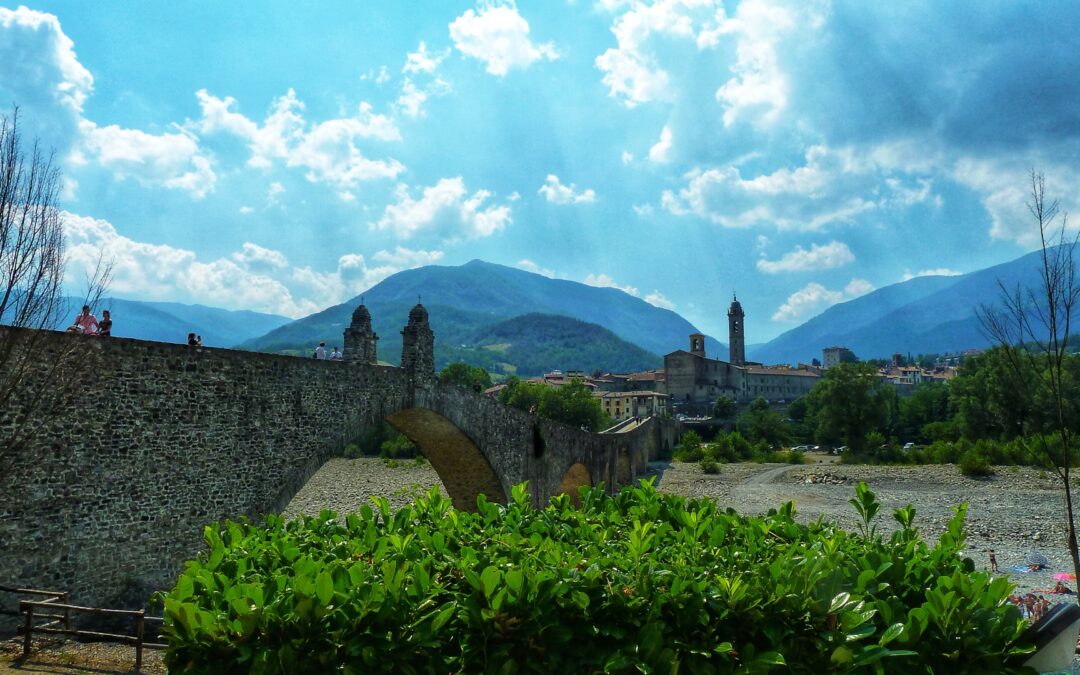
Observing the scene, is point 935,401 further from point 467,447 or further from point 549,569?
point 549,569

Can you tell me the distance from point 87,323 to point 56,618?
12.7 feet

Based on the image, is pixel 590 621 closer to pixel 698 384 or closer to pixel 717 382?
pixel 698 384

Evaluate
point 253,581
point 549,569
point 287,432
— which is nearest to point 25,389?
point 287,432

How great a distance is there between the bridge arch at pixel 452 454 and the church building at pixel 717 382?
2847 inches

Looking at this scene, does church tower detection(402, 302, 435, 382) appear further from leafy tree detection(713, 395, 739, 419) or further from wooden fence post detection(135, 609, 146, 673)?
leafy tree detection(713, 395, 739, 419)

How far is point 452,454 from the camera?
66.1ft

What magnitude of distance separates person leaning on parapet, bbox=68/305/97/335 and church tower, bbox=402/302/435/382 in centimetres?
679

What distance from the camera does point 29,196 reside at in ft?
24.0

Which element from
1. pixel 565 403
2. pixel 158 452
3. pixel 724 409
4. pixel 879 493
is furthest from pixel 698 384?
pixel 158 452

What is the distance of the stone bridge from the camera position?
8.72 m

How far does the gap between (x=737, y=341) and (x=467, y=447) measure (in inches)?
4065

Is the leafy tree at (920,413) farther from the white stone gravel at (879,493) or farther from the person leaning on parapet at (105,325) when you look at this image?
the person leaning on parapet at (105,325)

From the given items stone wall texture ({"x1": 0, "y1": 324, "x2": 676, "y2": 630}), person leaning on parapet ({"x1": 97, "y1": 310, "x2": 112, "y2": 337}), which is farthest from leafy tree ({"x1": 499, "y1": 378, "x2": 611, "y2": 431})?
person leaning on parapet ({"x1": 97, "y1": 310, "x2": 112, "y2": 337})

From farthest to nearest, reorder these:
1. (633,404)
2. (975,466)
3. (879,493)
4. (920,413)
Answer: (633,404) < (920,413) < (975,466) < (879,493)
